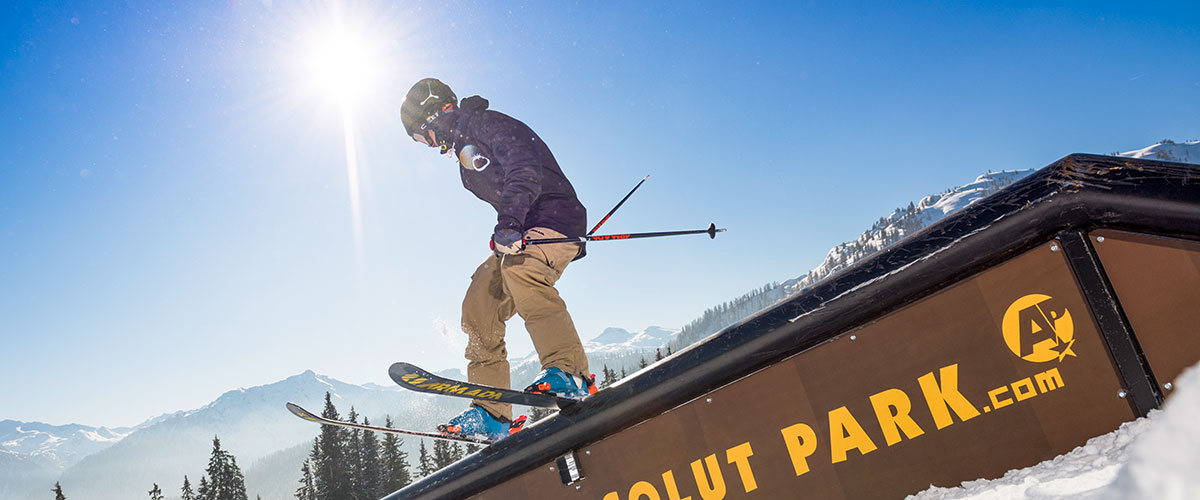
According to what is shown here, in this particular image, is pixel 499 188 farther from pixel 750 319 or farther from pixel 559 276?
pixel 750 319

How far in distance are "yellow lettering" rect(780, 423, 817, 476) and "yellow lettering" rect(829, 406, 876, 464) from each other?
69 mm

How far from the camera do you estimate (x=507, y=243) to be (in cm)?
332

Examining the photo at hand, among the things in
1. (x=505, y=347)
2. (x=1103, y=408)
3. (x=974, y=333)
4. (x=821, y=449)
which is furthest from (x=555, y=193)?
(x=1103, y=408)

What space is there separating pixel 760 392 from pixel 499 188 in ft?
7.44

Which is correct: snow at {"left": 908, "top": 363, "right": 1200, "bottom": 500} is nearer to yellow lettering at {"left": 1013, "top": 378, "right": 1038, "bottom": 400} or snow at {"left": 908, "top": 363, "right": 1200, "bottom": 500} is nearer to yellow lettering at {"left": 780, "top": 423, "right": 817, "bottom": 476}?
yellow lettering at {"left": 1013, "top": 378, "right": 1038, "bottom": 400}

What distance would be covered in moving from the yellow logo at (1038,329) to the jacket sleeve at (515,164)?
2.37m

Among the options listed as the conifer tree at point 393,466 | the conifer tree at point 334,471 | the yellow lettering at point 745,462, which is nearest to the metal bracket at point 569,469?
the yellow lettering at point 745,462

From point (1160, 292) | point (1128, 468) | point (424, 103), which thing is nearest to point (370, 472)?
point (424, 103)

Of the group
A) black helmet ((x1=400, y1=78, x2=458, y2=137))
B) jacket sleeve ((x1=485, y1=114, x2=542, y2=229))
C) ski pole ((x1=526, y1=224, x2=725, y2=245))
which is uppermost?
black helmet ((x1=400, y1=78, x2=458, y2=137))

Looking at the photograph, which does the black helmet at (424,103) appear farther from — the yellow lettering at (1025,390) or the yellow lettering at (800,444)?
the yellow lettering at (1025,390)

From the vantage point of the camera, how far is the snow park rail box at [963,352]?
1.75m

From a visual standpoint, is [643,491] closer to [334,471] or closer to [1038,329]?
[1038,329]

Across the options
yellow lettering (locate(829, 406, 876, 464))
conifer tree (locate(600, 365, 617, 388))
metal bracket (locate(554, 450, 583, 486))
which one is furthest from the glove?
yellow lettering (locate(829, 406, 876, 464))

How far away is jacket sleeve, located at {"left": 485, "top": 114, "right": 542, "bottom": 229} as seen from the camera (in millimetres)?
3379
